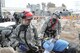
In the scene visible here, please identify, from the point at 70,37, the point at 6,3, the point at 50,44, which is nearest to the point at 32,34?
the point at 50,44

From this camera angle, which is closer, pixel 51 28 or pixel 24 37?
pixel 24 37

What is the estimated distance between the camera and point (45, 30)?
833 centimetres

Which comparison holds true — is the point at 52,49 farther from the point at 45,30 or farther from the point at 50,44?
the point at 45,30

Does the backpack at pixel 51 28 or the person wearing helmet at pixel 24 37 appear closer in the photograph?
the person wearing helmet at pixel 24 37

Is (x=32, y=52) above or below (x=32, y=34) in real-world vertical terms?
below

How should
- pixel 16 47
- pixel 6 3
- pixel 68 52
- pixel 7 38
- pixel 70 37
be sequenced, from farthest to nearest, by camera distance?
pixel 6 3, pixel 70 37, pixel 7 38, pixel 16 47, pixel 68 52

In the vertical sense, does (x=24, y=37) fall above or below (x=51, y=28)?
above

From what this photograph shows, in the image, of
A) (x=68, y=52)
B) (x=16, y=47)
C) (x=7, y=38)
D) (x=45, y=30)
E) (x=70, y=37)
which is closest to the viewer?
(x=68, y=52)

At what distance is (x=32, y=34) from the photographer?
5.86 metres

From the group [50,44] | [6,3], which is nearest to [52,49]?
[50,44]

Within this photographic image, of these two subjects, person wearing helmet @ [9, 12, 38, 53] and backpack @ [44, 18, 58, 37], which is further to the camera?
backpack @ [44, 18, 58, 37]

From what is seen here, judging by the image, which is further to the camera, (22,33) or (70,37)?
(70,37)

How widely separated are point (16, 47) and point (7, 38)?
0.78 m

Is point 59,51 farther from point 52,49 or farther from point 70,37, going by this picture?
point 70,37
